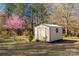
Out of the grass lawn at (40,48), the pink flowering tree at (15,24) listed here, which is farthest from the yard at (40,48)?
the pink flowering tree at (15,24)

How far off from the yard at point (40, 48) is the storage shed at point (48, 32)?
6 centimetres

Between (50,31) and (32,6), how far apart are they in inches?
13.9

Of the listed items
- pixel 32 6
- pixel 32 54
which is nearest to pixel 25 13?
pixel 32 6

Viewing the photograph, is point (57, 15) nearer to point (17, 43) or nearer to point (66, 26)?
point (66, 26)

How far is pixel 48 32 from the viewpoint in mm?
5855

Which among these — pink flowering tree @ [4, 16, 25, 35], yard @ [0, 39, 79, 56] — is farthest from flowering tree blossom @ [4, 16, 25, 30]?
yard @ [0, 39, 79, 56]

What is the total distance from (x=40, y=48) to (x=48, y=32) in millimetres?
205

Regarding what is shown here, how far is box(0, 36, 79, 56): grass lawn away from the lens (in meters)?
5.82

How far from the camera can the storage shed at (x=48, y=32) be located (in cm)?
583

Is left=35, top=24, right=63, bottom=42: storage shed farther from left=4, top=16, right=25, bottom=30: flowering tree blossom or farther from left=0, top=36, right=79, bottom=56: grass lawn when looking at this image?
left=4, top=16, right=25, bottom=30: flowering tree blossom

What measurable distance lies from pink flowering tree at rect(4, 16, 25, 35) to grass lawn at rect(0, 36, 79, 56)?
0.15 meters

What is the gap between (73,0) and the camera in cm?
580

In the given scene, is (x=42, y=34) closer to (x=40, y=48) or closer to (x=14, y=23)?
(x=40, y=48)

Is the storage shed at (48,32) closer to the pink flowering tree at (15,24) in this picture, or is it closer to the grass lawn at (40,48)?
the grass lawn at (40,48)
